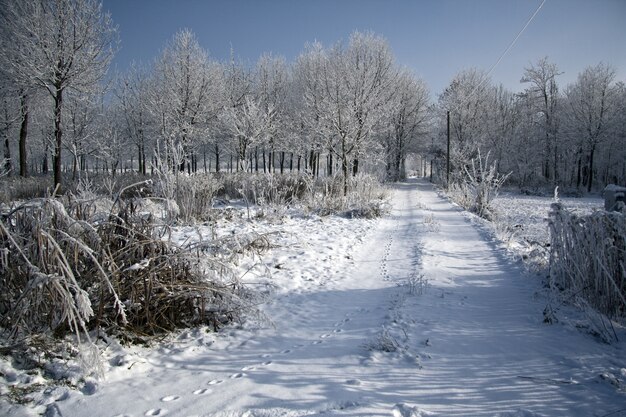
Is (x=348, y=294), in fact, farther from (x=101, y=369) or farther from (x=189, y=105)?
(x=189, y=105)

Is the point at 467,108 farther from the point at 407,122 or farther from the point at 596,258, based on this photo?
the point at 596,258

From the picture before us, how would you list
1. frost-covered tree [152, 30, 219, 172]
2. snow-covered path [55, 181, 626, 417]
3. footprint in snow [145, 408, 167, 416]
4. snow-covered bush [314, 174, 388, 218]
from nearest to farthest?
1. footprint in snow [145, 408, 167, 416]
2. snow-covered path [55, 181, 626, 417]
3. snow-covered bush [314, 174, 388, 218]
4. frost-covered tree [152, 30, 219, 172]

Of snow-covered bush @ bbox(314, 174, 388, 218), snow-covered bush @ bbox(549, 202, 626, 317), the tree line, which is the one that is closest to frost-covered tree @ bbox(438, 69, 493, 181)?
the tree line

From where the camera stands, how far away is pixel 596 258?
2994mm

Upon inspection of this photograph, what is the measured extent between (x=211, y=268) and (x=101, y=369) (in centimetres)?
115

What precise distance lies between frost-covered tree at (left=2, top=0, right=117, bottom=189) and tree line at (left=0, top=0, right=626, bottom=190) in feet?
0.16

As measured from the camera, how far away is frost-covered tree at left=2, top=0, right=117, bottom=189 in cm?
1106

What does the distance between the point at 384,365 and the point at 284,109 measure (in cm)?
2779

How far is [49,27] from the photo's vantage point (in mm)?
11250

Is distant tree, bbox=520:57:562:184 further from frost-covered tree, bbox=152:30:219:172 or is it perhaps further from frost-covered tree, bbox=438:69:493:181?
frost-covered tree, bbox=152:30:219:172

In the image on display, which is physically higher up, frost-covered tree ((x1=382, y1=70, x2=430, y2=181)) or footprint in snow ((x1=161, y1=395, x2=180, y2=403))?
frost-covered tree ((x1=382, y1=70, x2=430, y2=181))

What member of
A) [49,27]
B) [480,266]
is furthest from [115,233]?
[49,27]

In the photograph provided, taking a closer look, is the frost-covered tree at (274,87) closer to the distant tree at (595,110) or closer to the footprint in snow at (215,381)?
the distant tree at (595,110)

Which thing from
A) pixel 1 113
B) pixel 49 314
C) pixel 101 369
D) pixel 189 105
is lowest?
pixel 101 369
